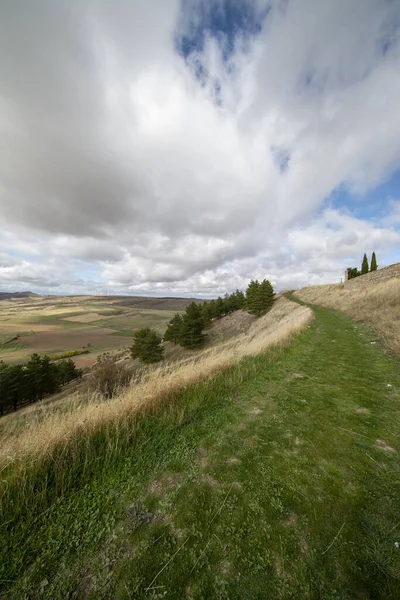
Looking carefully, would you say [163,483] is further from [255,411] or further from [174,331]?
[174,331]

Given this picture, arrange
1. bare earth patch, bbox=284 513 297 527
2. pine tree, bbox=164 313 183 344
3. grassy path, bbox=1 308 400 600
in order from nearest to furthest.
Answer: grassy path, bbox=1 308 400 600 → bare earth patch, bbox=284 513 297 527 → pine tree, bbox=164 313 183 344

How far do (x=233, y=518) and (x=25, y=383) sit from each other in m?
49.8

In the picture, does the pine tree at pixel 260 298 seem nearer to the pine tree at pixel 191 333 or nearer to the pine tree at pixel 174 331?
the pine tree at pixel 191 333

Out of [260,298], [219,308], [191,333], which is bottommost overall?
[191,333]

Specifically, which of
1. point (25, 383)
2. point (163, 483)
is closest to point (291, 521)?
point (163, 483)

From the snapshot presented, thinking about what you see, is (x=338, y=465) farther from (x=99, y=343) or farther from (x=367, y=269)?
(x=99, y=343)

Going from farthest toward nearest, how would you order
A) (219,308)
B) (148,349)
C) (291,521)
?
(219,308), (148,349), (291,521)

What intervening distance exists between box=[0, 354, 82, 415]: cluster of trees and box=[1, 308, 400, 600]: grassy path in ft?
139

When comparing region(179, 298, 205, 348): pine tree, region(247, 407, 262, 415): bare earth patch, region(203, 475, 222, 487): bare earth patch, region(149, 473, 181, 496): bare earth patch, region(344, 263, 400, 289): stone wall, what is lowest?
region(179, 298, 205, 348): pine tree

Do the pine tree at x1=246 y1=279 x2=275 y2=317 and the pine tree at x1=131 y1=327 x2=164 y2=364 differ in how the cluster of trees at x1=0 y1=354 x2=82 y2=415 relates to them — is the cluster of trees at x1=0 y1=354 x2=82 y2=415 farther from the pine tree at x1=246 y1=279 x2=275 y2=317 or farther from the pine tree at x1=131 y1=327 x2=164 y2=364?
the pine tree at x1=246 y1=279 x2=275 y2=317

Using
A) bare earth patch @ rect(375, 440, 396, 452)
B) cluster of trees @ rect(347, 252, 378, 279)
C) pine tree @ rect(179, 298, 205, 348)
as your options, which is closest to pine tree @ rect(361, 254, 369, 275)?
cluster of trees @ rect(347, 252, 378, 279)

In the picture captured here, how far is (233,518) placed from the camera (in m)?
2.85

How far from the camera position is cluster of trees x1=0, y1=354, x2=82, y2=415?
1398 inches

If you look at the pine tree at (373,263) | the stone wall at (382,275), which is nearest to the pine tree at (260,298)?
the stone wall at (382,275)
